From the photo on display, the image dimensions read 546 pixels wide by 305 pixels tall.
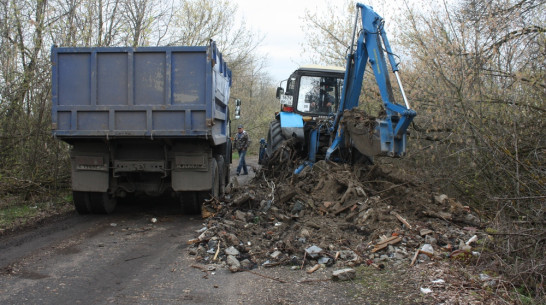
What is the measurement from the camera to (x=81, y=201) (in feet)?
24.7

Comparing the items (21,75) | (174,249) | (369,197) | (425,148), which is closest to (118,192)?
(174,249)

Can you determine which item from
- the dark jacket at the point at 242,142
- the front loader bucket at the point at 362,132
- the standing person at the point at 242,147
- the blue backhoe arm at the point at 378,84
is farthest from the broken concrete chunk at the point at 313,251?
the dark jacket at the point at 242,142

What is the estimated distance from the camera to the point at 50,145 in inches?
374

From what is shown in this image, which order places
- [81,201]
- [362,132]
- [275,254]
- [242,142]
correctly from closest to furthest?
[275,254], [362,132], [81,201], [242,142]

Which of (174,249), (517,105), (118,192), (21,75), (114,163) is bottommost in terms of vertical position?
(174,249)

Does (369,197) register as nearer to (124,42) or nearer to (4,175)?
(4,175)

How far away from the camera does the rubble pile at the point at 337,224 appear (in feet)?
15.9

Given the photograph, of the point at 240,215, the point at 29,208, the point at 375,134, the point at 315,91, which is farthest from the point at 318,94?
the point at 29,208

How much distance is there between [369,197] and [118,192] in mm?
4286

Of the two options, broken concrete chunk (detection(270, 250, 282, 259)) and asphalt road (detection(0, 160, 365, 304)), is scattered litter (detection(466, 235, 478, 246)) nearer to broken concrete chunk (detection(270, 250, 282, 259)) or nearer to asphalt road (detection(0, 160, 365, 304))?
asphalt road (detection(0, 160, 365, 304))

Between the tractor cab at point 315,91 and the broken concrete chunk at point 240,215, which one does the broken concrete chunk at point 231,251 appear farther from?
the tractor cab at point 315,91

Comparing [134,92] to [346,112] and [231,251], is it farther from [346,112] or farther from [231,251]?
[346,112]

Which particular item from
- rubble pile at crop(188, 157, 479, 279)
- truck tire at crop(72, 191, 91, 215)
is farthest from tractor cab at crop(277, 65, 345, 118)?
truck tire at crop(72, 191, 91, 215)

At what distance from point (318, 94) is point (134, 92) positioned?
4.55m
